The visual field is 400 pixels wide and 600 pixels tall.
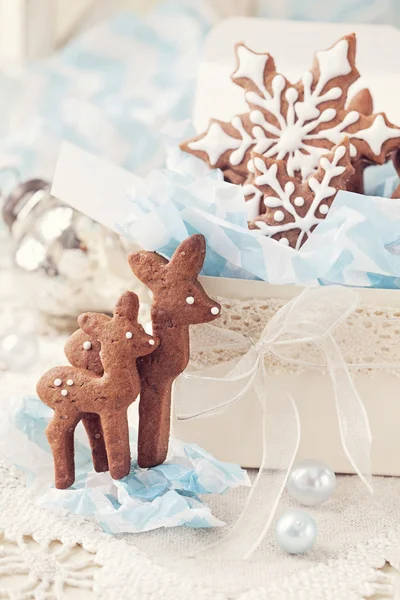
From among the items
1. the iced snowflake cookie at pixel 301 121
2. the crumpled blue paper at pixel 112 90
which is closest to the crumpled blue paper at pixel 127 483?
the iced snowflake cookie at pixel 301 121

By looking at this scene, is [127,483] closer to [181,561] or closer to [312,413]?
[181,561]

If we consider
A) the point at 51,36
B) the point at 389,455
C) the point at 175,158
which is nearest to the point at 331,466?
the point at 389,455

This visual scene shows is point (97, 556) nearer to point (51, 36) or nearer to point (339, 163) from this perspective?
point (339, 163)

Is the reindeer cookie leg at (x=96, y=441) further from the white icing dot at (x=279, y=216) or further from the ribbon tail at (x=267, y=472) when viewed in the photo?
the white icing dot at (x=279, y=216)

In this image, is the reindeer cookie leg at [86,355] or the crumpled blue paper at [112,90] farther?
the crumpled blue paper at [112,90]

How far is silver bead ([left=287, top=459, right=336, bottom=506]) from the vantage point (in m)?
0.85

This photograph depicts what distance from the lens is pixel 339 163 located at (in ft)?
2.97

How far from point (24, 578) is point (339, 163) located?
551 mm

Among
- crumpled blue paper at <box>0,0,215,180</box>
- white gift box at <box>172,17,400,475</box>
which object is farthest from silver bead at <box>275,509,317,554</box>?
crumpled blue paper at <box>0,0,215,180</box>

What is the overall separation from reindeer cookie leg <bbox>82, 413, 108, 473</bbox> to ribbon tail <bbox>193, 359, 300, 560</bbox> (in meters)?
0.16

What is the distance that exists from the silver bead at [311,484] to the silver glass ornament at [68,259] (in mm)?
528

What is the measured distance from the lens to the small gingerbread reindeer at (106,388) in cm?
81

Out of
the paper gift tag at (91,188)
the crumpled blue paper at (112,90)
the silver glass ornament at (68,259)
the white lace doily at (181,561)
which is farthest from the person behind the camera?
the crumpled blue paper at (112,90)

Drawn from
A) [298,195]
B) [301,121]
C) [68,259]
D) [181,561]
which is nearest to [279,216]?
[298,195]
